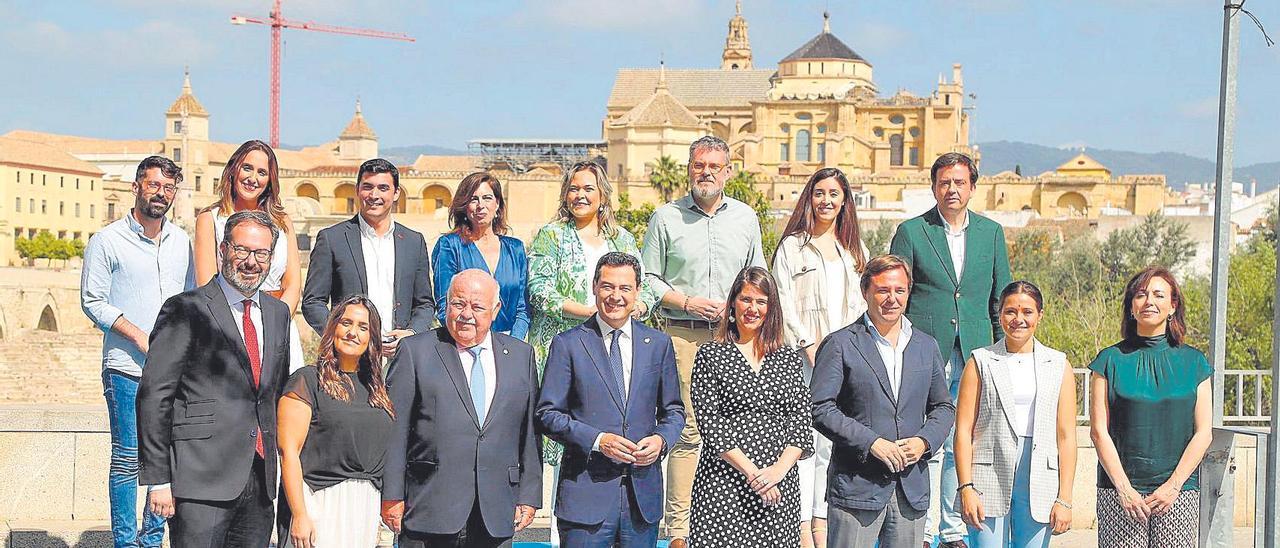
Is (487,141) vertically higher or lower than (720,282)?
higher

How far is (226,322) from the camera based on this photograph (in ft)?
14.8

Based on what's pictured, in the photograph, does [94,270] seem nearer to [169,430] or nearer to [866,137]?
[169,430]

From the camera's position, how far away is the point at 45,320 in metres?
46.7

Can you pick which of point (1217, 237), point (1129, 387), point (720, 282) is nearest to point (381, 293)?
point (720, 282)

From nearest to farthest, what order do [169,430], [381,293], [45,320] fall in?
1. [169,430]
2. [381,293]
3. [45,320]

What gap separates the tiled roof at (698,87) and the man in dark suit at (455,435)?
263 feet

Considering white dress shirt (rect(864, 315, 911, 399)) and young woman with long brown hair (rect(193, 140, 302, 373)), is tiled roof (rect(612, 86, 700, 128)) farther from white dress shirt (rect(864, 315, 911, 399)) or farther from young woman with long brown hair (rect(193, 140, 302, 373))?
white dress shirt (rect(864, 315, 911, 399))

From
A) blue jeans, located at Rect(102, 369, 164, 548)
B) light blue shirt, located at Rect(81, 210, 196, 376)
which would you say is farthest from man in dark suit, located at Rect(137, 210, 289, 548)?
light blue shirt, located at Rect(81, 210, 196, 376)

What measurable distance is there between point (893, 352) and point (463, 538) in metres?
1.86

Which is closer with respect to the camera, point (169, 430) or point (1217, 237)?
point (169, 430)

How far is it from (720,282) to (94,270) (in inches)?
110

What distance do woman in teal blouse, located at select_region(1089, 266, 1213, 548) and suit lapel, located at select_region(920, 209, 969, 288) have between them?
913 millimetres

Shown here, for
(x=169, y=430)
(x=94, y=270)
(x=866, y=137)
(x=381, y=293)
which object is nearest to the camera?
(x=169, y=430)

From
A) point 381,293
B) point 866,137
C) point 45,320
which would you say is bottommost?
point 45,320
